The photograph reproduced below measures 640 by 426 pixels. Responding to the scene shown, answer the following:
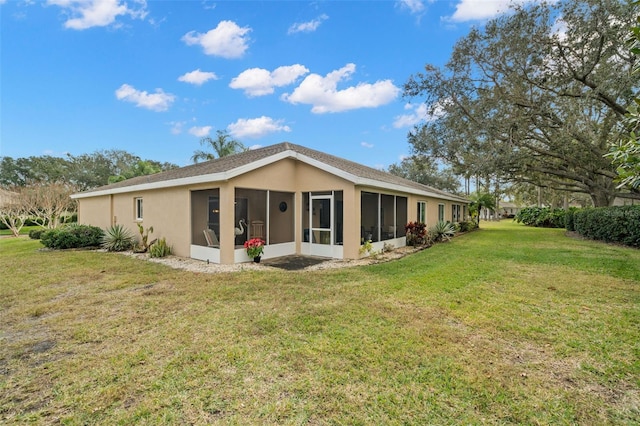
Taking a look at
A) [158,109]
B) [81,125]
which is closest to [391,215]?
[158,109]

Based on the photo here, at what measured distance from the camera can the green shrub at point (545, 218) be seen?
2657 centimetres

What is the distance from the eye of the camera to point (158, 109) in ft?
74.9

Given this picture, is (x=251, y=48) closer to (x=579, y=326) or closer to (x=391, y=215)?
(x=391, y=215)

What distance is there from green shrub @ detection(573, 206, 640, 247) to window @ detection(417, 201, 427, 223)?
790 cm

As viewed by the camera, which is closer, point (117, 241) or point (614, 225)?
point (117, 241)

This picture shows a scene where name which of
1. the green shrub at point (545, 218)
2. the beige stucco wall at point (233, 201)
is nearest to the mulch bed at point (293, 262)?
the beige stucco wall at point (233, 201)

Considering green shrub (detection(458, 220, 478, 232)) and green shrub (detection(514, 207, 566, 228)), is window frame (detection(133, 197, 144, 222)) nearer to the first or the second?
green shrub (detection(458, 220, 478, 232))

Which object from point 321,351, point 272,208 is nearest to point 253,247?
point 272,208

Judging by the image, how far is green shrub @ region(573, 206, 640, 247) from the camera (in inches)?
480

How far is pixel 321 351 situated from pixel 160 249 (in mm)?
9114

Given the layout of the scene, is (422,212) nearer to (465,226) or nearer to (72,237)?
(465,226)

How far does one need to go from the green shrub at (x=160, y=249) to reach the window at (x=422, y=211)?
38.6 ft

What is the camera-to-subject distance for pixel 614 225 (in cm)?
1315

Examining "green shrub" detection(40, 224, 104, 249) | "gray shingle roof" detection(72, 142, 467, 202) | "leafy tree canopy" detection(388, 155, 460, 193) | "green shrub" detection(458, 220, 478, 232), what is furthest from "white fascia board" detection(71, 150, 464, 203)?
"leafy tree canopy" detection(388, 155, 460, 193)
